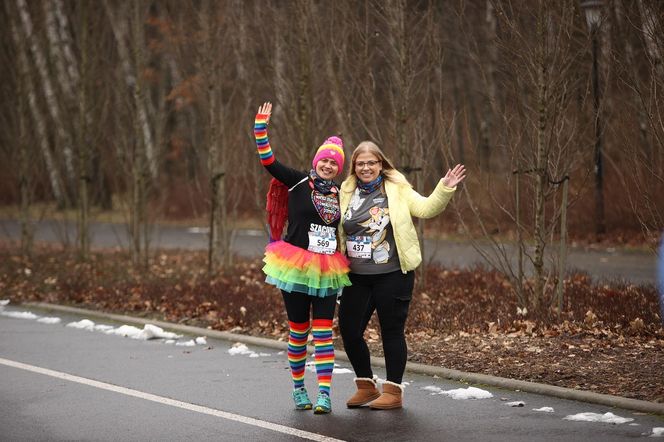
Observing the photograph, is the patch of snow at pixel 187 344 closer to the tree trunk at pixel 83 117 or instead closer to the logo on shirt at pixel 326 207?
the logo on shirt at pixel 326 207

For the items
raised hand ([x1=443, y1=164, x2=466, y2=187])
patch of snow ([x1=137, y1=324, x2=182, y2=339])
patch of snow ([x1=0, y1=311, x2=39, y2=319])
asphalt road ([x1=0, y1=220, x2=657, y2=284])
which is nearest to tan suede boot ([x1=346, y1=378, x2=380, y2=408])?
raised hand ([x1=443, y1=164, x2=466, y2=187])

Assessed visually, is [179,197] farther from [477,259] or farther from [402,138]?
[402,138]

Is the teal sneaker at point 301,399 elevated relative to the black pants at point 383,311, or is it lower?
lower

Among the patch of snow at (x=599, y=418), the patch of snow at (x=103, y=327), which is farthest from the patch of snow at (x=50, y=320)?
the patch of snow at (x=599, y=418)

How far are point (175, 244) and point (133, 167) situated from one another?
304 inches

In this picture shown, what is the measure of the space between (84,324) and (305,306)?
571 cm

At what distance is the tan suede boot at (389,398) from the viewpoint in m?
7.80

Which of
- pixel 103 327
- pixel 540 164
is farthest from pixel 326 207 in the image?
pixel 103 327

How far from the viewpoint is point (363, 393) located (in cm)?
797

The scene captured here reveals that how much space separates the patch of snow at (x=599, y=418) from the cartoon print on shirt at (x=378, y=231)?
171cm

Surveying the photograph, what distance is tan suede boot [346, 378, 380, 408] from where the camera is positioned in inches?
312

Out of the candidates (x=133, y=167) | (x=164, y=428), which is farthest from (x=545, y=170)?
(x=133, y=167)

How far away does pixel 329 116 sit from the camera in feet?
52.7

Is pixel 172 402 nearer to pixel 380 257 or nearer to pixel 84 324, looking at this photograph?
pixel 380 257
